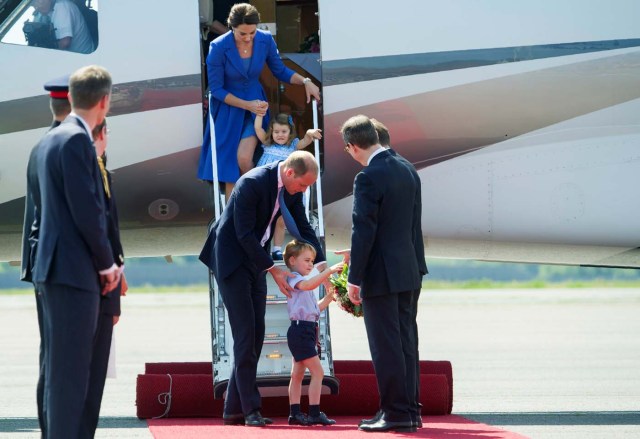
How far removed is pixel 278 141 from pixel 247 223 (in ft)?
5.27

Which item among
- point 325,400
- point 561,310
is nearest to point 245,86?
point 325,400

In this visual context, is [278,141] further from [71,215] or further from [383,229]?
[71,215]

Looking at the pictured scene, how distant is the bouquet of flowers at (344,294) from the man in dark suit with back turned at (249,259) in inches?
16.3

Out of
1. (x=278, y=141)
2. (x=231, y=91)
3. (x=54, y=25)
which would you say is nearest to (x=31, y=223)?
(x=278, y=141)

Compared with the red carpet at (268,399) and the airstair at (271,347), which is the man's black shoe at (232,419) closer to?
the airstair at (271,347)

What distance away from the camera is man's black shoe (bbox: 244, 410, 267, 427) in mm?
7836

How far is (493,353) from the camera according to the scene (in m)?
18.8

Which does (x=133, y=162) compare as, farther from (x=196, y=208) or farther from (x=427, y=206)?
(x=427, y=206)

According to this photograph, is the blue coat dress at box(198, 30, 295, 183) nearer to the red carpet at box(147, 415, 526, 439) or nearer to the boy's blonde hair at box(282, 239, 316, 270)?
the boy's blonde hair at box(282, 239, 316, 270)


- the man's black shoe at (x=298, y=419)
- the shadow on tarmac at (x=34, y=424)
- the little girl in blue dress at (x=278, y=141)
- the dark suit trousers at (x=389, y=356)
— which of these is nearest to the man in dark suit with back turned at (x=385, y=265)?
the dark suit trousers at (x=389, y=356)

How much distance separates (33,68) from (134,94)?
809 mm

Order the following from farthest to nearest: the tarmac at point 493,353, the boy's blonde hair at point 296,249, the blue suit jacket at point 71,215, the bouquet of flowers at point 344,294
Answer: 1. the tarmac at point 493,353
2. the bouquet of flowers at point 344,294
3. the boy's blonde hair at point 296,249
4. the blue suit jacket at point 71,215

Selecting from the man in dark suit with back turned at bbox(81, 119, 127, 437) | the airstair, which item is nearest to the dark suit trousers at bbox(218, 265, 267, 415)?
the airstair

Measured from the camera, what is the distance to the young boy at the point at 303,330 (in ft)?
26.5
